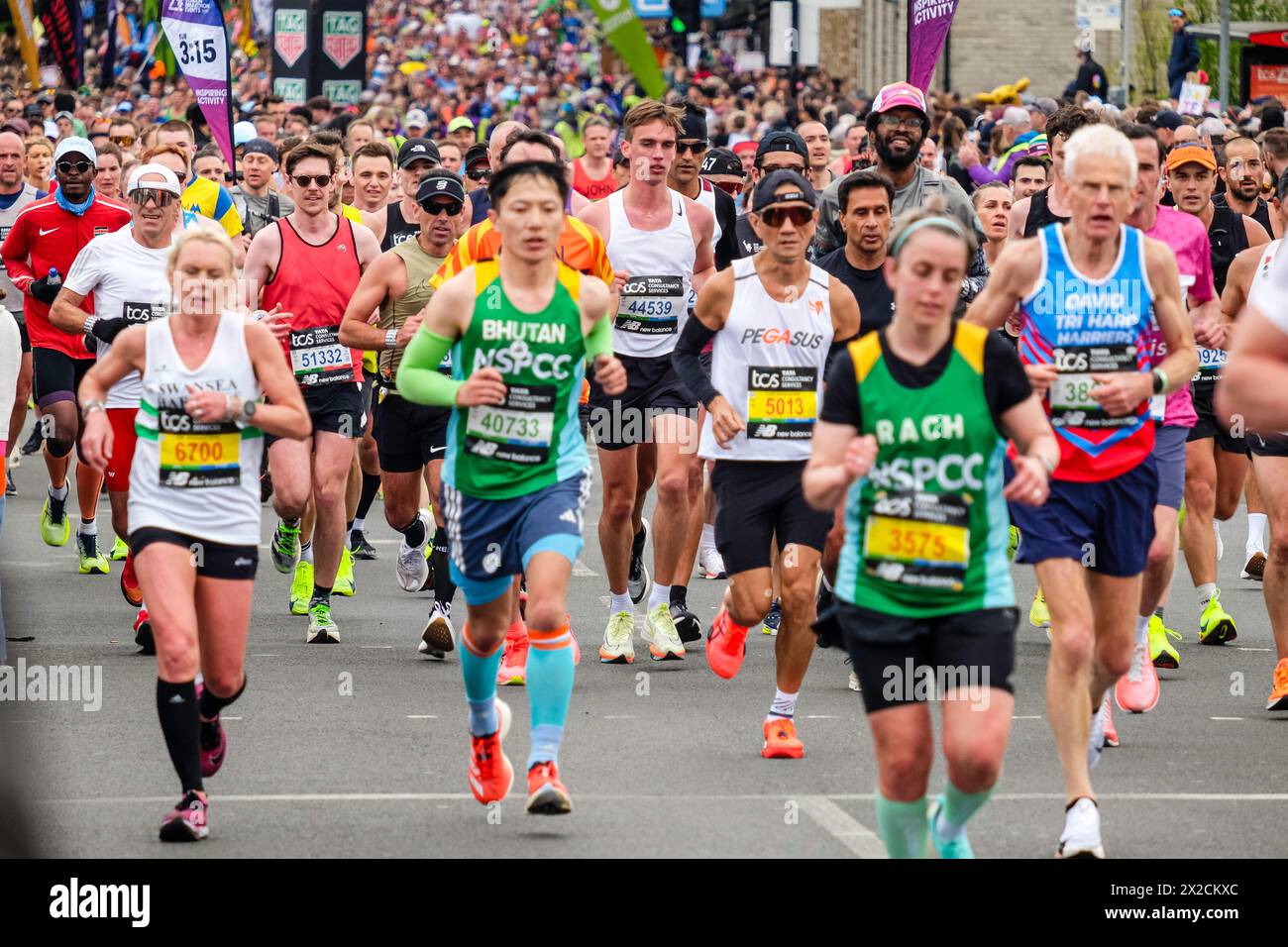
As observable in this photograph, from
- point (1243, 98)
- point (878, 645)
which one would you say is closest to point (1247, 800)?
point (878, 645)

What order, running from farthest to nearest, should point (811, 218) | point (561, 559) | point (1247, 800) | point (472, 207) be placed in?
point (472, 207) → point (811, 218) → point (1247, 800) → point (561, 559)

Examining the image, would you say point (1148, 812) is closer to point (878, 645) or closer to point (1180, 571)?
point (878, 645)

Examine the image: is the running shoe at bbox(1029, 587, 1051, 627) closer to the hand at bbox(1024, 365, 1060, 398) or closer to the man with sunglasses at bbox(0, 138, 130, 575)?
the hand at bbox(1024, 365, 1060, 398)

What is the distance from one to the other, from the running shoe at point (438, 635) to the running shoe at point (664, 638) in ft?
3.02

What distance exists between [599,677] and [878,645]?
4427 mm

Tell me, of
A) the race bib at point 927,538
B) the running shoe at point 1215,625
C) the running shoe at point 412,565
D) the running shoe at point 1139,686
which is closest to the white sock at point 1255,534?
the running shoe at point 1215,625

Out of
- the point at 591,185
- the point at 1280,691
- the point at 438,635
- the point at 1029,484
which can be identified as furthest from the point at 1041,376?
the point at 591,185

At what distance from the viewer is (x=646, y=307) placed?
35.9ft

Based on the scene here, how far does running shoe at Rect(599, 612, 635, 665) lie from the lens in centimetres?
1073

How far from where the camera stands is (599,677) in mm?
10336

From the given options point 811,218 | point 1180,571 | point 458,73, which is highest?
point 458,73

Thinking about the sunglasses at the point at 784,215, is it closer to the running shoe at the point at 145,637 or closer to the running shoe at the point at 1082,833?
the running shoe at the point at 1082,833

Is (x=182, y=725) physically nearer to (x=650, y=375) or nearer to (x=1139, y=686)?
(x=1139, y=686)

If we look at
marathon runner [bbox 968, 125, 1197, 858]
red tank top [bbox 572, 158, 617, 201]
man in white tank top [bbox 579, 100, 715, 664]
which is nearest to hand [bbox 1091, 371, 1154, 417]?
marathon runner [bbox 968, 125, 1197, 858]
